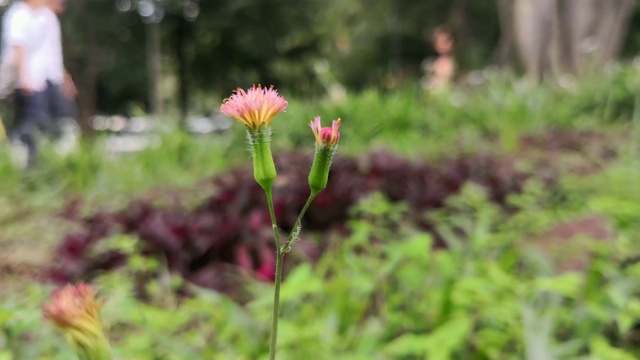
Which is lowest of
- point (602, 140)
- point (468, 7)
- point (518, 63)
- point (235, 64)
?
point (602, 140)

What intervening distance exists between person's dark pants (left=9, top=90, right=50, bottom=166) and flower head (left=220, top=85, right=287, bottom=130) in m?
5.08

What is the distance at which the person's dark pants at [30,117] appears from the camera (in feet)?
17.4

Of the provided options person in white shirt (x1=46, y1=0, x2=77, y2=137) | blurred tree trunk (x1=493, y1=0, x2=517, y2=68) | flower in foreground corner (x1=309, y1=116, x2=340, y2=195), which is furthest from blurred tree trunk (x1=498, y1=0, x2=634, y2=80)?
flower in foreground corner (x1=309, y1=116, x2=340, y2=195)

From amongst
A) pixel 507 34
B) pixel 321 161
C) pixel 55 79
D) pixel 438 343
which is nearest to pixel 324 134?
pixel 321 161

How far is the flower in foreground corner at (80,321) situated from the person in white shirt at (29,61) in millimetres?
4927

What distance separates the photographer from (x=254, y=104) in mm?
552

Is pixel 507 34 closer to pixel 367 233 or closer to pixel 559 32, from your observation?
pixel 559 32

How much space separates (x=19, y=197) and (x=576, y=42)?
798cm

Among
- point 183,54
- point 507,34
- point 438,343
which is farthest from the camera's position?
point 183,54

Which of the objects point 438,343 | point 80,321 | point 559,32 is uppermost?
point 559,32

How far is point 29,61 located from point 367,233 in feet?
13.6

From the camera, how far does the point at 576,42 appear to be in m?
9.59

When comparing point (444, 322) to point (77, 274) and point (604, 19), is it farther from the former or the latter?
point (604, 19)

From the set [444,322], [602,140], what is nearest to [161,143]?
[602,140]
